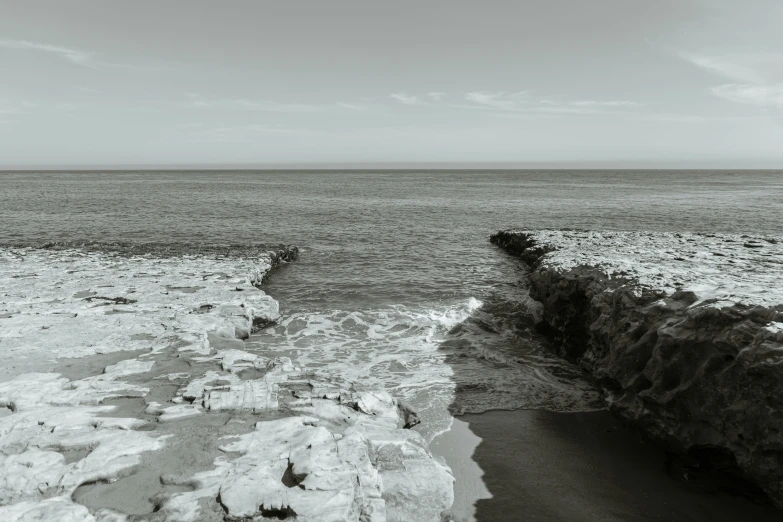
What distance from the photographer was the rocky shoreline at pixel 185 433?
19.1ft

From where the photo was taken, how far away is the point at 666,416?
873cm

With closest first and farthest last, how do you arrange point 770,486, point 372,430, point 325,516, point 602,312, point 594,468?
point 325,516, point 770,486, point 372,430, point 594,468, point 602,312

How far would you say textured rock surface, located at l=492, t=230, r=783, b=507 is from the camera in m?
7.28

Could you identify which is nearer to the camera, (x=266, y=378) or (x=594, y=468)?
(x=594, y=468)

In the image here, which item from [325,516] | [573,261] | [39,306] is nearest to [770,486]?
[325,516]

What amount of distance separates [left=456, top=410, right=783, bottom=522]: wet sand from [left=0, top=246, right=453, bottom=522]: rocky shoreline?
1302mm

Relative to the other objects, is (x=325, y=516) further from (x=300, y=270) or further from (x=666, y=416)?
(x=300, y=270)

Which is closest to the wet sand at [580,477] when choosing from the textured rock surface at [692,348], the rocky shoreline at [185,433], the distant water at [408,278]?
the textured rock surface at [692,348]

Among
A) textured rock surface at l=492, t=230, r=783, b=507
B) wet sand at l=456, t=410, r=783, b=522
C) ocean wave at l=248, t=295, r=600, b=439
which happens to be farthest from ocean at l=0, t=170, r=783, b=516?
textured rock surface at l=492, t=230, r=783, b=507

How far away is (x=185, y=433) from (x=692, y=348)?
947 centimetres

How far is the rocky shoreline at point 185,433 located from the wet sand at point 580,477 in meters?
1.30

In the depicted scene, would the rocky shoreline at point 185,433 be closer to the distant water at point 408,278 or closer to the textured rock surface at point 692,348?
the distant water at point 408,278

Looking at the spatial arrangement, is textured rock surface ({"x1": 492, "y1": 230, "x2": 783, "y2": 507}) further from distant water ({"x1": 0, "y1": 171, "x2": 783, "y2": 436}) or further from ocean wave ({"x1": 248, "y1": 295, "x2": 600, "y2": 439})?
distant water ({"x1": 0, "y1": 171, "x2": 783, "y2": 436})

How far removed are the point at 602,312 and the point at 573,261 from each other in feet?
16.0
